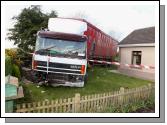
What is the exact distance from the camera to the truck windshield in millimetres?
8484

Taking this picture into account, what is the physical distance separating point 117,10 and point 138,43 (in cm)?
786

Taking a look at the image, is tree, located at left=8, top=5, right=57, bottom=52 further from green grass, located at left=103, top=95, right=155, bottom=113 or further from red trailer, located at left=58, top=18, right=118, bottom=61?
green grass, located at left=103, top=95, right=155, bottom=113

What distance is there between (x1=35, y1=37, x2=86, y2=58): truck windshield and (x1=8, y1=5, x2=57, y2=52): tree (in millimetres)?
1395

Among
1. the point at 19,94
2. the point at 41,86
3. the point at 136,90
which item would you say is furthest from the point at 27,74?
the point at 136,90

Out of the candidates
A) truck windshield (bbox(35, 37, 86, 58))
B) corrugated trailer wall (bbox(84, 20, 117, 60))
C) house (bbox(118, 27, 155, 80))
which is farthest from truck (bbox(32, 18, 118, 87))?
house (bbox(118, 27, 155, 80))

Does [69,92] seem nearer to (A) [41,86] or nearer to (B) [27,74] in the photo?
(A) [41,86]

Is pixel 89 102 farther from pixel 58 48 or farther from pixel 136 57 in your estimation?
pixel 136 57

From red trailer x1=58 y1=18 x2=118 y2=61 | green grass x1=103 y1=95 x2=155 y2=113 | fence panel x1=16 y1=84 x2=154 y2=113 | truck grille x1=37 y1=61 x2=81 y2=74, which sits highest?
red trailer x1=58 y1=18 x2=118 y2=61

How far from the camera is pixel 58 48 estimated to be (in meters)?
8.55

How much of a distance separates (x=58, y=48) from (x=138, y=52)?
7595 millimetres

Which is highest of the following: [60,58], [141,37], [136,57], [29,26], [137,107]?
[29,26]

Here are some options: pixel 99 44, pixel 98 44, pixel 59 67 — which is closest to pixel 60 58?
pixel 59 67

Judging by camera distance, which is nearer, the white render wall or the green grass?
the green grass

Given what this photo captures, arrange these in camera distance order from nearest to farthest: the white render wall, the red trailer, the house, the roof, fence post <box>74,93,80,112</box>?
1. fence post <box>74,93,80,112</box>
2. the red trailer
3. the white render wall
4. the house
5. the roof
